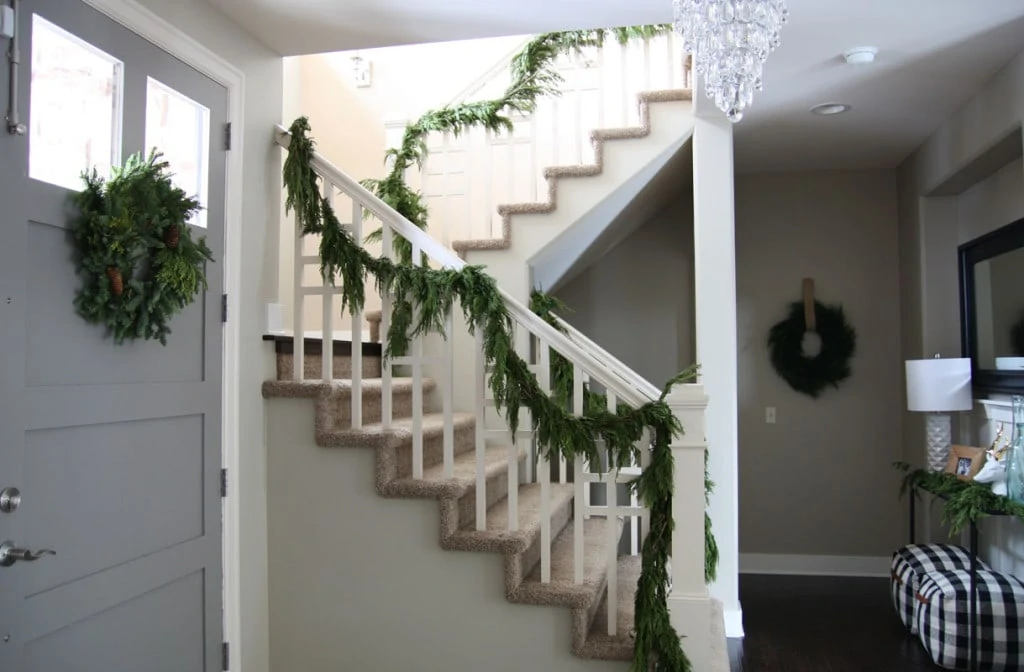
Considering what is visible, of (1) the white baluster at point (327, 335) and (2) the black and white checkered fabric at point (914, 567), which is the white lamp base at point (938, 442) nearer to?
(2) the black and white checkered fabric at point (914, 567)

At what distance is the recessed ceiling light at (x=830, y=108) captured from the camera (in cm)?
388

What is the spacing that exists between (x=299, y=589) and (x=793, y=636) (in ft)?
7.77

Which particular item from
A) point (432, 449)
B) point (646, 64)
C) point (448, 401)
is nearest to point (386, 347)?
point (448, 401)

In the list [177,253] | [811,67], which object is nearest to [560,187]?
[811,67]

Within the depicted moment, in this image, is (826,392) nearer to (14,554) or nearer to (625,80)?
(625,80)

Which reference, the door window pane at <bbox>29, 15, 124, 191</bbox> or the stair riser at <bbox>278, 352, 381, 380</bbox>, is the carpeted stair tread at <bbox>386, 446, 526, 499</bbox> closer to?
the stair riser at <bbox>278, 352, 381, 380</bbox>

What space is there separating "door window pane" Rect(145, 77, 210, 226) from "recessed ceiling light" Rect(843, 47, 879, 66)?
2.46 m

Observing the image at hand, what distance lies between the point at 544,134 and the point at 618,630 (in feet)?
8.48

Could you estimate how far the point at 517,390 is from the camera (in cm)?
279

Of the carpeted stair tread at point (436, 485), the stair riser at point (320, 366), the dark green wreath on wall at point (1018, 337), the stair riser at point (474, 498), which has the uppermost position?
the dark green wreath on wall at point (1018, 337)

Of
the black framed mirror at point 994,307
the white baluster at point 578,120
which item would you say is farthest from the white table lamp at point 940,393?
the white baluster at point 578,120

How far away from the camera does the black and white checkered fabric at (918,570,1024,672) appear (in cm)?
337

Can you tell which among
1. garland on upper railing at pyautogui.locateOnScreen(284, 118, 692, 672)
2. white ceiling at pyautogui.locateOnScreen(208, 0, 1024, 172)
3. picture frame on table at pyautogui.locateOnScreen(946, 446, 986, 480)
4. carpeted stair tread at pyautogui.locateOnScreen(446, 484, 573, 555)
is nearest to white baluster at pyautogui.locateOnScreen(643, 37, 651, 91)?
white ceiling at pyautogui.locateOnScreen(208, 0, 1024, 172)

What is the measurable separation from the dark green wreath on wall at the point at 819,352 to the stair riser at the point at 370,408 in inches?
102
